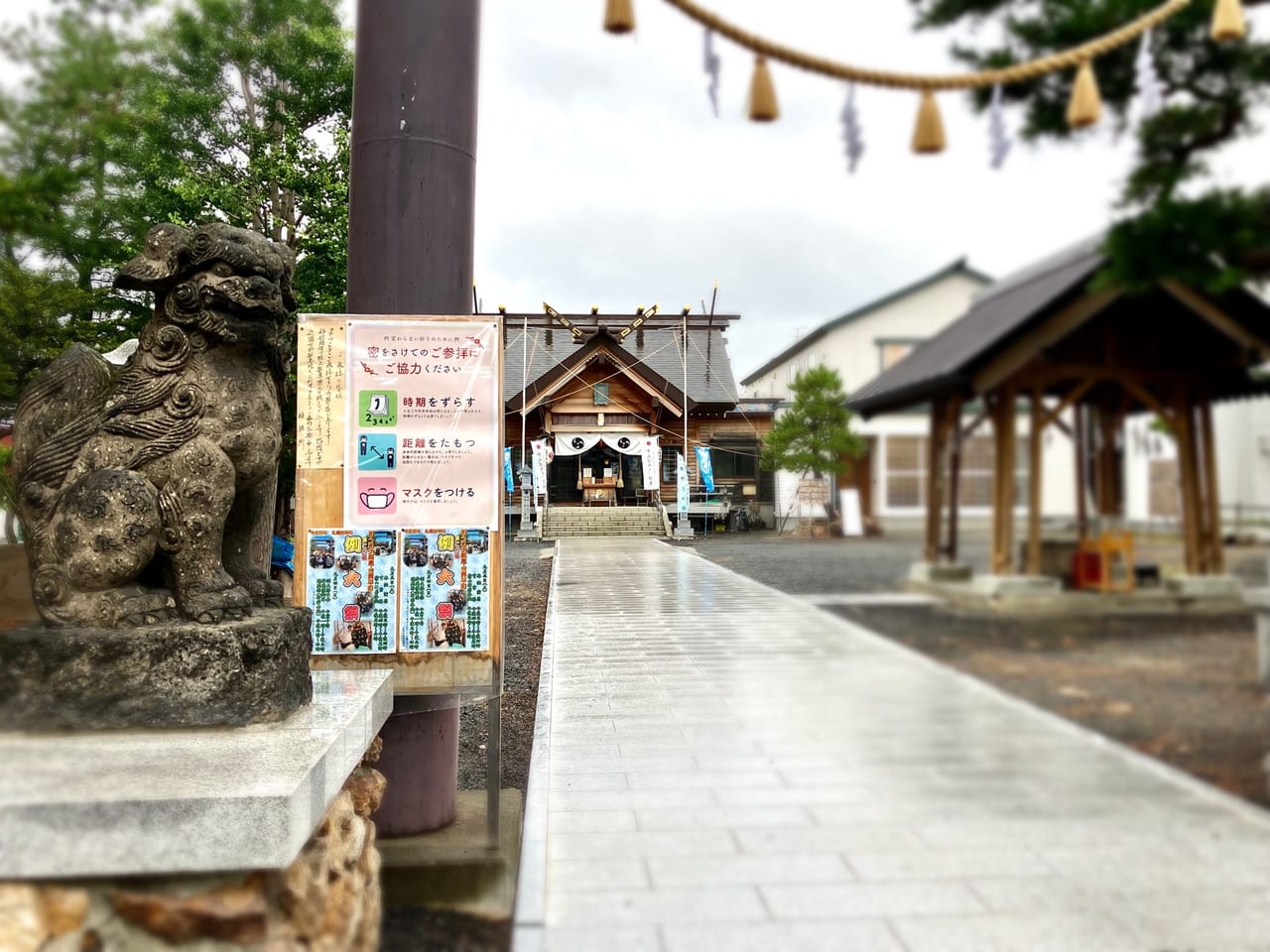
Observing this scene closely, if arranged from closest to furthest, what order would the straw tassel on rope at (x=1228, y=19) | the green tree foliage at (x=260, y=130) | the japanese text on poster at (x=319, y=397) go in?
the straw tassel on rope at (x=1228, y=19) < the japanese text on poster at (x=319, y=397) < the green tree foliage at (x=260, y=130)

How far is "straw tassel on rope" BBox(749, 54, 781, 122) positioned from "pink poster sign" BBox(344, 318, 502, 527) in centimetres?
78

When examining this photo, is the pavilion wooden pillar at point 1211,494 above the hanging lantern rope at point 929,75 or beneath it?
beneath

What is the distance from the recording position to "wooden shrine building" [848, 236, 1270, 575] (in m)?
1.17

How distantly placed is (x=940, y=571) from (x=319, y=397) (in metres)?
1.44

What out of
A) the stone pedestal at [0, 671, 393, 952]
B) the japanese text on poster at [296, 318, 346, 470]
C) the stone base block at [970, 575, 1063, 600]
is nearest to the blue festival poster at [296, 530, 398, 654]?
the japanese text on poster at [296, 318, 346, 470]

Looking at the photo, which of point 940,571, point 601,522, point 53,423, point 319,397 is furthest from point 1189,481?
point 601,522

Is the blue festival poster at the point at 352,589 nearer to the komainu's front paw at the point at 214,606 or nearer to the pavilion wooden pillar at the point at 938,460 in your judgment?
the komainu's front paw at the point at 214,606

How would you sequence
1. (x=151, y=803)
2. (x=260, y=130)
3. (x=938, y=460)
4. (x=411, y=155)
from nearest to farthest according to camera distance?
(x=151, y=803)
(x=938, y=460)
(x=411, y=155)
(x=260, y=130)

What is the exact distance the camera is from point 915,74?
1.34 meters

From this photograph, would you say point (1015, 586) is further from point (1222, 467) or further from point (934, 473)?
point (1222, 467)

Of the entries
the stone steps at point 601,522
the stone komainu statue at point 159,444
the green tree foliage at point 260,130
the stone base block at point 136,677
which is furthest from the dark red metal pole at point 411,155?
the stone steps at point 601,522

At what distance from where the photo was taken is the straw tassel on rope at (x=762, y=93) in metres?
1.39

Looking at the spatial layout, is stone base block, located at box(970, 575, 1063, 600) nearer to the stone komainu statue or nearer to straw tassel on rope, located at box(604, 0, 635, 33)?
straw tassel on rope, located at box(604, 0, 635, 33)

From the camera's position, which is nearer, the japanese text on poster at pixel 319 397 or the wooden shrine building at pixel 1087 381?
the wooden shrine building at pixel 1087 381
